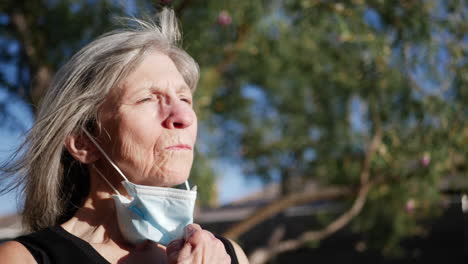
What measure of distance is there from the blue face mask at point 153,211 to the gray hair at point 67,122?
166 millimetres

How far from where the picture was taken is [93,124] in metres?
1.71

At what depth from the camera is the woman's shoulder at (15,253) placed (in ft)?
4.65

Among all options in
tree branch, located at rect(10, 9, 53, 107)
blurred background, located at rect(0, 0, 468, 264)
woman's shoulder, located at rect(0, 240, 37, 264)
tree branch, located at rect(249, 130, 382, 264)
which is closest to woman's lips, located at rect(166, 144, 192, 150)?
woman's shoulder, located at rect(0, 240, 37, 264)

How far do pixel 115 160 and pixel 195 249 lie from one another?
38 centimetres

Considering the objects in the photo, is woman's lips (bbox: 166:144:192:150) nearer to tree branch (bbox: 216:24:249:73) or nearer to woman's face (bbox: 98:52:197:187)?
woman's face (bbox: 98:52:197:187)

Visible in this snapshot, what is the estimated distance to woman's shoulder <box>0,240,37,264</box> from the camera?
4.65 ft

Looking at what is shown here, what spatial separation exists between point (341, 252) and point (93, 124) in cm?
1061

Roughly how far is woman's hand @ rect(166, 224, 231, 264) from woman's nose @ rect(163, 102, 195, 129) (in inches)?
12.0

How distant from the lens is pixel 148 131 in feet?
5.34

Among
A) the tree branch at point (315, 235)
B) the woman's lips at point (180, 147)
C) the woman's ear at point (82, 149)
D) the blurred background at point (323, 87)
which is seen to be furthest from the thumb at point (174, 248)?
the tree branch at point (315, 235)

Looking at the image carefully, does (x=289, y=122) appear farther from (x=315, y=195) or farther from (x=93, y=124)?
(x=93, y=124)

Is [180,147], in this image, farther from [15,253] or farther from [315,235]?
[315,235]

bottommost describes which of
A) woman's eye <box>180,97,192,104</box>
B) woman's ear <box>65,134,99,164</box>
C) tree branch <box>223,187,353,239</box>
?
tree branch <box>223,187,353,239</box>

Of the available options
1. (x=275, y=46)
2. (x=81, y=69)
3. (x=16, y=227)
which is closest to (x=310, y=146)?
(x=275, y=46)
